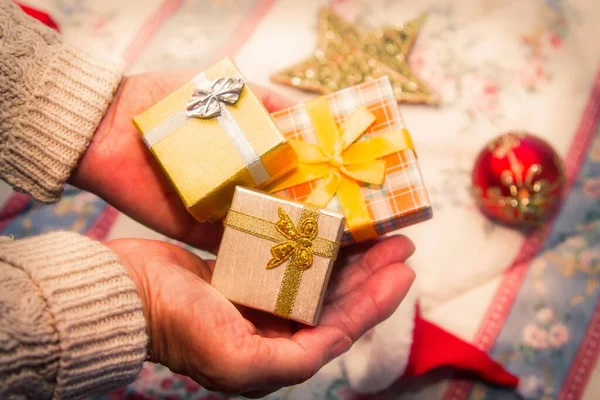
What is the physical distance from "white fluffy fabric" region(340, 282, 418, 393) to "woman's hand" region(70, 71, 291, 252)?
0.41m

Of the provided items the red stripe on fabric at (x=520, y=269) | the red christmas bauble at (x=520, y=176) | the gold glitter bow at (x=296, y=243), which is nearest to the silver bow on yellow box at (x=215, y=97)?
the gold glitter bow at (x=296, y=243)

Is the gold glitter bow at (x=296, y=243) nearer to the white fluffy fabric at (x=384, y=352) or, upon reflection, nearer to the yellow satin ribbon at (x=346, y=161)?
the yellow satin ribbon at (x=346, y=161)

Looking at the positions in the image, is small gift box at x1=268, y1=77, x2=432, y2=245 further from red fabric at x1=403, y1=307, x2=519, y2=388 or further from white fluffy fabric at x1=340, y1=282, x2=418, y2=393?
red fabric at x1=403, y1=307, x2=519, y2=388

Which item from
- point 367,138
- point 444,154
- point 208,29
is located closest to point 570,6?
point 444,154

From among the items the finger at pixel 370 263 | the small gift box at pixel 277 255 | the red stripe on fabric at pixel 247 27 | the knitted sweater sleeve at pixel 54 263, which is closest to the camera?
the knitted sweater sleeve at pixel 54 263

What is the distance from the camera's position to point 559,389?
54.8 inches

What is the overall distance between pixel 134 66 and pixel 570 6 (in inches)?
49.2

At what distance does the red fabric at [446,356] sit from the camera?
134 centimetres

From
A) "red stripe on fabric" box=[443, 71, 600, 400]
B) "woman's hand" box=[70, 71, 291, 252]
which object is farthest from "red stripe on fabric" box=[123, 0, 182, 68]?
"red stripe on fabric" box=[443, 71, 600, 400]

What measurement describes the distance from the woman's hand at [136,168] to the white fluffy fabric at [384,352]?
16.2 inches

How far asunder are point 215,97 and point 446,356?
31.5 inches

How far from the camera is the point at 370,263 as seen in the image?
117 cm

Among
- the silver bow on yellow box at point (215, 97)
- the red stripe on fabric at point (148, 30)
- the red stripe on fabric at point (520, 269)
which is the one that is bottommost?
the red stripe on fabric at point (520, 269)

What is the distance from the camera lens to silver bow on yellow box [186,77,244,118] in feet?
3.59
